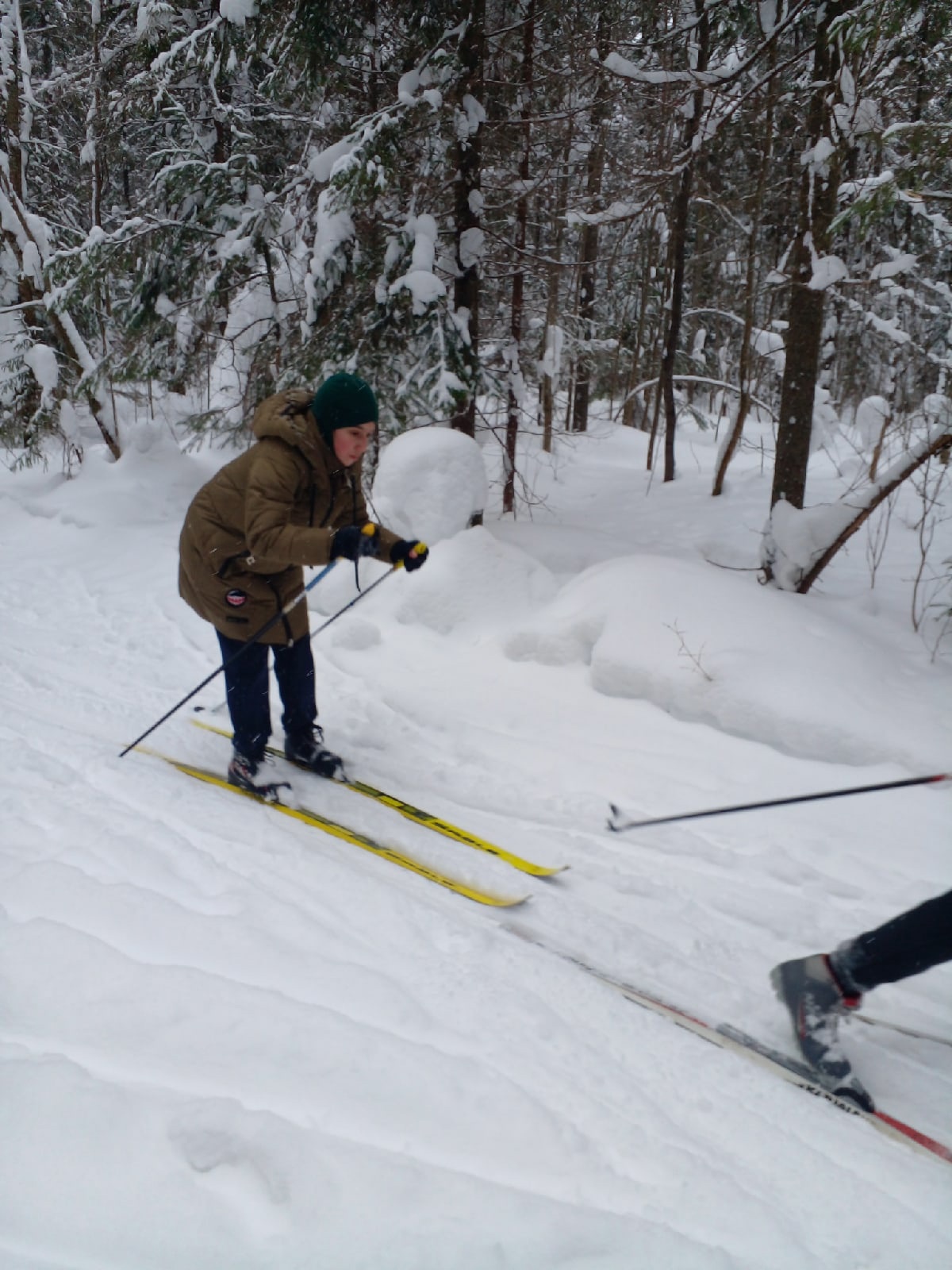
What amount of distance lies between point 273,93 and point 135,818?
8850mm

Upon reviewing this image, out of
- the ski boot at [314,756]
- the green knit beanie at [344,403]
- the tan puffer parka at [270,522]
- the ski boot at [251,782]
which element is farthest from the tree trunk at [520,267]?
the ski boot at [251,782]

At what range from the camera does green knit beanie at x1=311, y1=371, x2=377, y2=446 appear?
3518mm

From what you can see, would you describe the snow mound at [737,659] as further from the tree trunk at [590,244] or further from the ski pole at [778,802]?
the tree trunk at [590,244]

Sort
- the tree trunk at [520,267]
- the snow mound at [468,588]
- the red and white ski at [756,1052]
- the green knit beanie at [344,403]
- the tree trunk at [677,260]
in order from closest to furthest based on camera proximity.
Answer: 1. the red and white ski at [756,1052]
2. the green knit beanie at [344,403]
3. the snow mound at [468,588]
4. the tree trunk at [520,267]
5. the tree trunk at [677,260]

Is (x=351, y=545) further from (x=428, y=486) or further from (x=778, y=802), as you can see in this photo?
(x=428, y=486)

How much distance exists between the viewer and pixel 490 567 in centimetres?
669

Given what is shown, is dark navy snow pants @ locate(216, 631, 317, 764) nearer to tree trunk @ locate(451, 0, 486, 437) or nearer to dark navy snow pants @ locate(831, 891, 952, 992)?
dark navy snow pants @ locate(831, 891, 952, 992)

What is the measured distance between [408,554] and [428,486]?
352 centimetres

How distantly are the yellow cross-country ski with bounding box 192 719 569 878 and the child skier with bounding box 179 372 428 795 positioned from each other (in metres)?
0.24

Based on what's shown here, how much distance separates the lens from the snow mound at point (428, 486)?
280 inches

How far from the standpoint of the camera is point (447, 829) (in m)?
3.74

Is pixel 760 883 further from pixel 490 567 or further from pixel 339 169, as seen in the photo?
pixel 339 169

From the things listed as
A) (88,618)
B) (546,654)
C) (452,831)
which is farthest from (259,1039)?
(88,618)

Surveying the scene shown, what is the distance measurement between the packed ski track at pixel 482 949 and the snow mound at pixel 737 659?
0.03 meters
